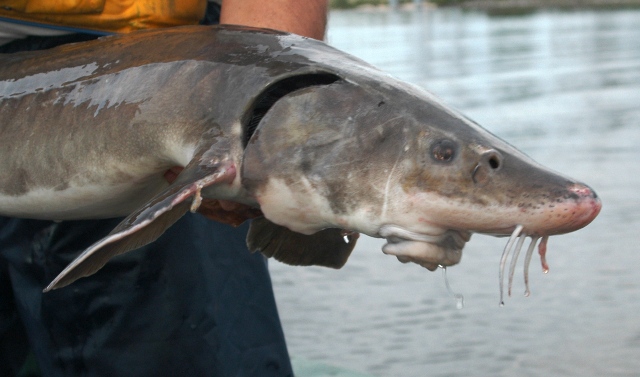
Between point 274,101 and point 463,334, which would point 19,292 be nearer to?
point 274,101

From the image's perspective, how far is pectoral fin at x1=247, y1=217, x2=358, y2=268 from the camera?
2311 mm

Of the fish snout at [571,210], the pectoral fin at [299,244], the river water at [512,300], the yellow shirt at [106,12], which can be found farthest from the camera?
the river water at [512,300]

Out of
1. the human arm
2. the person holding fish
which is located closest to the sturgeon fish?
the human arm

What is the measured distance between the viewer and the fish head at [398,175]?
189 cm

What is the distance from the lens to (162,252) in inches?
111

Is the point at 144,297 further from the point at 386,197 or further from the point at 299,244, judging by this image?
the point at 386,197

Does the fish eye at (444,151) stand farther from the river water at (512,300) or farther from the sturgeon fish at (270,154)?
the river water at (512,300)

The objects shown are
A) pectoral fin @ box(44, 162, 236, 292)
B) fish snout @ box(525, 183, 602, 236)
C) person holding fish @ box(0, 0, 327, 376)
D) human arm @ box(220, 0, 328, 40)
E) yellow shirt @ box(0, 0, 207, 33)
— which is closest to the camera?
fish snout @ box(525, 183, 602, 236)

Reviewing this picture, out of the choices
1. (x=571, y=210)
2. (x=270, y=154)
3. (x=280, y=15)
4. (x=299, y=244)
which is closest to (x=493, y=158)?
(x=571, y=210)

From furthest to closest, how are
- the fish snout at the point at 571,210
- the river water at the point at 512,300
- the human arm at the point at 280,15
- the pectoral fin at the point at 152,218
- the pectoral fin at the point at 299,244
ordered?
1. the river water at the point at 512,300
2. the human arm at the point at 280,15
3. the pectoral fin at the point at 299,244
4. the pectoral fin at the point at 152,218
5. the fish snout at the point at 571,210

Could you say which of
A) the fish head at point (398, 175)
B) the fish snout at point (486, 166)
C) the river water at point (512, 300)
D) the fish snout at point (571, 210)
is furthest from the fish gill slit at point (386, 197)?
the river water at point (512, 300)

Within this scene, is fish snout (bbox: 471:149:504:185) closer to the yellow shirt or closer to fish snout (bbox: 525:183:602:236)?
fish snout (bbox: 525:183:602:236)

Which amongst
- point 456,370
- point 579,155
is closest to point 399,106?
point 456,370

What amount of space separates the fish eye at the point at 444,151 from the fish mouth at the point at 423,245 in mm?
128
